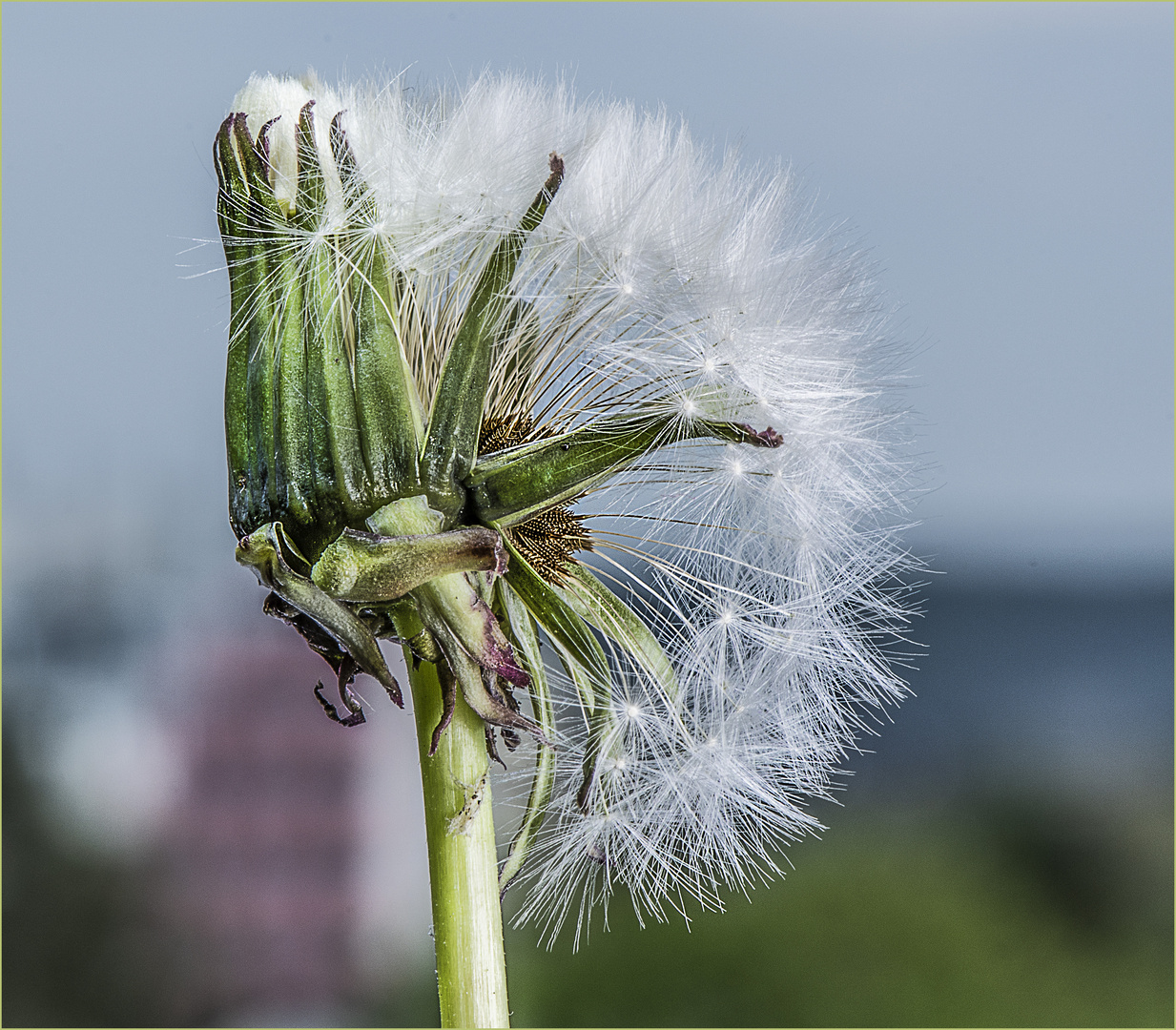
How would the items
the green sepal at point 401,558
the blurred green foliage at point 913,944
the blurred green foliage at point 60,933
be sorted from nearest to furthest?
the green sepal at point 401,558 < the blurred green foliage at point 913,944 < the blurred green foliage at point 60,933

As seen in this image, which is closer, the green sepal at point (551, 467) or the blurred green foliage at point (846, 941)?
the green sepal at point (551, 467)

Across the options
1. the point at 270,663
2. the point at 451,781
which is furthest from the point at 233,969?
the point at 451,781

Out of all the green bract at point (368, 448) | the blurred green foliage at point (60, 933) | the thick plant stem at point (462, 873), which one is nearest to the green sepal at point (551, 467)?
the green bract at point (368, 448)

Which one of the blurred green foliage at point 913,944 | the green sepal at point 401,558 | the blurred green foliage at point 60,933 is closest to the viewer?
the green sepal at point 401,558

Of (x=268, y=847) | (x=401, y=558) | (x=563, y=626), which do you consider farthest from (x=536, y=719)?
(x=268, y=847)

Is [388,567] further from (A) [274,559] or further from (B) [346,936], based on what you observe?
(B) [346,936]

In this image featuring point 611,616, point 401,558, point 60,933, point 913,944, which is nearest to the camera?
point 401,558

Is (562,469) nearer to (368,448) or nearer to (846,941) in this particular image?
(368,448)

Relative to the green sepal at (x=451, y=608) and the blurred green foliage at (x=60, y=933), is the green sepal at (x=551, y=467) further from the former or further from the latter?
the blurred green foliage at (x=60, y=933)
